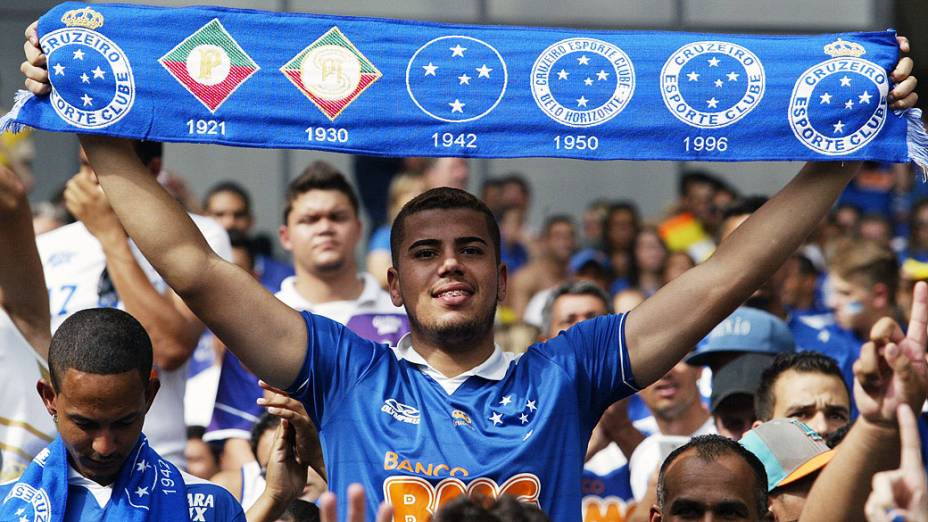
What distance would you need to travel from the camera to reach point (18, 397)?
5535mm

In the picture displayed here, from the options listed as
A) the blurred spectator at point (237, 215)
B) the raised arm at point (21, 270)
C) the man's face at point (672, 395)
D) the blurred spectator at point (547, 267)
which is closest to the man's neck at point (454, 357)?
the raised arm at point (21, 270)

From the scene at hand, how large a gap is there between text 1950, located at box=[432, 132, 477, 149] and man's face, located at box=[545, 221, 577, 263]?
6.36 m

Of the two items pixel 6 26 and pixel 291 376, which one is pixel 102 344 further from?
pixel 6 26

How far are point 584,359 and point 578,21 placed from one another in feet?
29.5

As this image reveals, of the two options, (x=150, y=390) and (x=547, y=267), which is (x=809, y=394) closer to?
(x=150, y=390)

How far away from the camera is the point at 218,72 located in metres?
4.71

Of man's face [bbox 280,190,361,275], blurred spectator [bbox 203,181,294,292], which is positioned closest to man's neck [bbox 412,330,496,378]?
man's face [bbox 280,190,361,275]

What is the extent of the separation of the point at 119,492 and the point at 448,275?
3.93 feet

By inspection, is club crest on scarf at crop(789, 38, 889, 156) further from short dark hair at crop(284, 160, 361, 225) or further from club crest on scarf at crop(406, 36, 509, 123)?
short dark hair at crop(284, 160, 361, 225)

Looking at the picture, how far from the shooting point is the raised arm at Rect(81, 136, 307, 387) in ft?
14.3

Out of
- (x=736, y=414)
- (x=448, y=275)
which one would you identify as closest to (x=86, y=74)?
(x=448, y=275)

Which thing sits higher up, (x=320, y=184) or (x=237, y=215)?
(x=237, y=215)

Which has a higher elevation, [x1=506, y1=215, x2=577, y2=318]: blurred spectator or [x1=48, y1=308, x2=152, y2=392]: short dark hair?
[x1=506, y1=215, x2=577, y2=318]: blurred spectator

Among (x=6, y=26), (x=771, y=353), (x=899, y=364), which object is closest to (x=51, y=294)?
(x=771, y=353)
